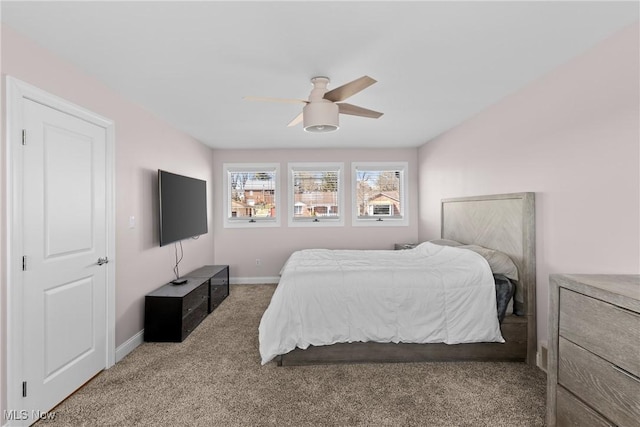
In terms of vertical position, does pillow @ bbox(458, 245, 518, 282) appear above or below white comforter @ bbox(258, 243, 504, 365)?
above

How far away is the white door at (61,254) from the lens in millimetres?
1908

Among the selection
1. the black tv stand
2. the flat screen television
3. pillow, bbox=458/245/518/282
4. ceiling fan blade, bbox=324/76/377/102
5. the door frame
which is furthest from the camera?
the flat screen television

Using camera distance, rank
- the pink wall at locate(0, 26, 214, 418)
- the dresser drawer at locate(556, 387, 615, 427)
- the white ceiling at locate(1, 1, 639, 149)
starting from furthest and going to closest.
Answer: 1. the pink wall at locate(0, 26, 214, 418)
2. the white ceiling at locate(1, 1, 639, 149)
3. the dresser drawer at locate(556, 387, 615, 427)

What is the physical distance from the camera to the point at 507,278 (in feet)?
9.09

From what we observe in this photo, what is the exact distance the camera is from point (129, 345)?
2898 millimetres

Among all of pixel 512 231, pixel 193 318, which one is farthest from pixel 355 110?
pixel 193 318

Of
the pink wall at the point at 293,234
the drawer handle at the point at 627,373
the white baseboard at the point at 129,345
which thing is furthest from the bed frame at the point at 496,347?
the pink wall at the point at 293,234

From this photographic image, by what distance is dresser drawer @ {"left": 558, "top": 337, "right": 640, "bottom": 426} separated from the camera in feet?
4.30

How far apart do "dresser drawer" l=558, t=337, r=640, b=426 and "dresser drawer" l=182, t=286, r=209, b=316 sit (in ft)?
10.4

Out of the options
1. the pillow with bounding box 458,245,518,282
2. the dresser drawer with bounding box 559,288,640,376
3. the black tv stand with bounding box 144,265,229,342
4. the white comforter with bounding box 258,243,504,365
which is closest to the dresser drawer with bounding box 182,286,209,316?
the black tv stand with bounding box 144,265,229,342

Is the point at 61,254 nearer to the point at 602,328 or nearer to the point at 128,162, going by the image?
the point at 128,162

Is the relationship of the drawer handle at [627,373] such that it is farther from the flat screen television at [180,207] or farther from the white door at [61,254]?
the flat screen television at [180,207]

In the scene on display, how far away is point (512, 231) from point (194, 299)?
3448 mm

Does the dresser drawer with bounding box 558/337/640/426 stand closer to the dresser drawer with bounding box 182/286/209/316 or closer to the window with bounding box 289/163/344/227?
the dresser drawer with bounding box 182/286/209/316
